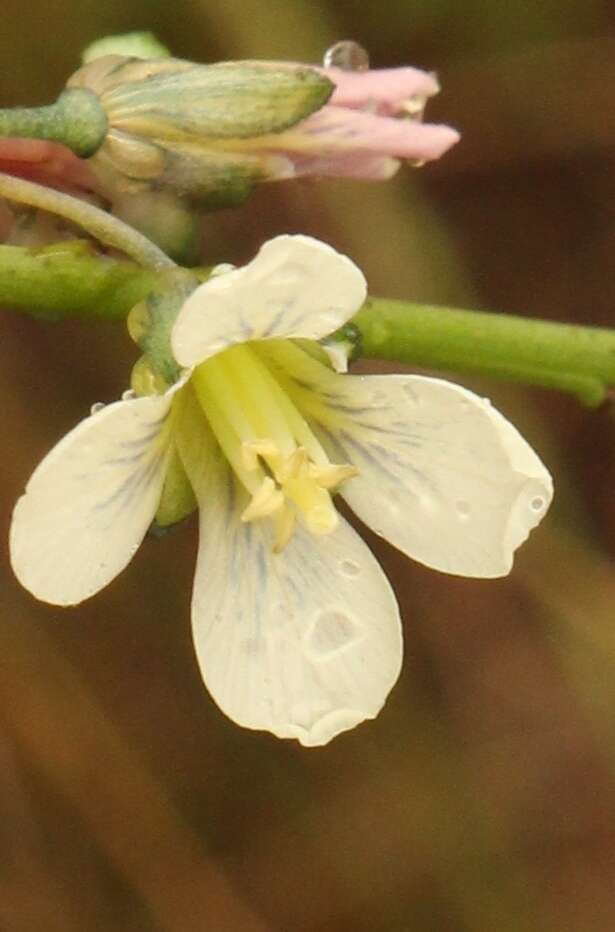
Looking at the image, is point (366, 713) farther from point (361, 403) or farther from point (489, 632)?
point (489, 632)

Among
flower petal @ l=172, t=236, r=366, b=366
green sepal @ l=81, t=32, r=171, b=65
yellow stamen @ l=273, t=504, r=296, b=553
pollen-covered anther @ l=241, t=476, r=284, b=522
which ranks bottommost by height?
yellow stamen @ l=273, t=504, r=296, b=553

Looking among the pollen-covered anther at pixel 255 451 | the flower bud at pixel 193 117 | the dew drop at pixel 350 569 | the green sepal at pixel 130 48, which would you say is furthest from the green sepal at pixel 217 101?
the dew drop at pixel 350 569

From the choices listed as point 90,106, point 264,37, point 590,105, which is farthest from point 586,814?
point 90,106

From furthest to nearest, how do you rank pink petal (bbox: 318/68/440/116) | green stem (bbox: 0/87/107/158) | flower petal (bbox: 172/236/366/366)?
pink petal (bbox: 318/68/440/116)
green stem (bbox: 0/87/107/158)
flower petal (bbox: 172/236/366/366)

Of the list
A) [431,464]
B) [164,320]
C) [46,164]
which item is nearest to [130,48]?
[46,164]

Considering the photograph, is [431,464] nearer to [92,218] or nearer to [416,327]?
[416,327]

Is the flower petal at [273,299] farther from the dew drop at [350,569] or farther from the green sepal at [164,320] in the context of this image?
the dew drop at [350,569]

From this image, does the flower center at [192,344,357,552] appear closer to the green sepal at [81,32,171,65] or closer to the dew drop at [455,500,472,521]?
the dew drop at [455,500,472,521]

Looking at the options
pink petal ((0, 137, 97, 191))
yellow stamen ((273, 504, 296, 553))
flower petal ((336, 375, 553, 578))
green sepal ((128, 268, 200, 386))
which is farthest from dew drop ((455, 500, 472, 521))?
pink petal ((0, 137, 97, 191))
